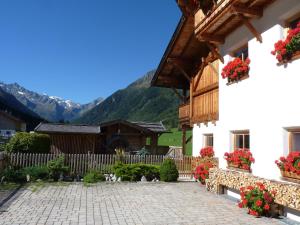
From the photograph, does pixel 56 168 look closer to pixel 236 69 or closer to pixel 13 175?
pixel 13 175

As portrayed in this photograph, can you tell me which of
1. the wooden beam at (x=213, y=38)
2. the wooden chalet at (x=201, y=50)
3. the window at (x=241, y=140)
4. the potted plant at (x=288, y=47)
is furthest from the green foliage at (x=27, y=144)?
the potted plant at (x=288, y=47)

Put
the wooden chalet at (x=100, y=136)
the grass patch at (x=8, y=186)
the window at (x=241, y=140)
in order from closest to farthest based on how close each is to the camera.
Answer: the window at (x=241, y=140), the grass patch at (x=8, y=186), the wooden chalet at (x=100, y=136)

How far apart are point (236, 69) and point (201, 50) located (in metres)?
7.70

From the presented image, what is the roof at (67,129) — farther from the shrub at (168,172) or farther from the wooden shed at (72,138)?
the shrub at (168,172)

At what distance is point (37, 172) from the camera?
56.8ft

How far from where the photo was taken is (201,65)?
20016mm

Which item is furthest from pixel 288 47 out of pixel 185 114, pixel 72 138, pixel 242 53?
pixel 72 138

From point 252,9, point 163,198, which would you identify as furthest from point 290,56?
point 163,198

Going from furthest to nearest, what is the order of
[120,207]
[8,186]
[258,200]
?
[8,186], [120,207], [258,200]

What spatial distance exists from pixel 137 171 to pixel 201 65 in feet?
23.2

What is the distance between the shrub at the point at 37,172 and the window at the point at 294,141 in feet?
39.6

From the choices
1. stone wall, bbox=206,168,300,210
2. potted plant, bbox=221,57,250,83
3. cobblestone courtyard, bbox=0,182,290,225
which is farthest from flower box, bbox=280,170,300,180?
potted plant, bbox=221,57,250,83

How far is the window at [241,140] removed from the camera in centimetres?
1320

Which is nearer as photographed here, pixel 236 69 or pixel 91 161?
pixel 236 69
